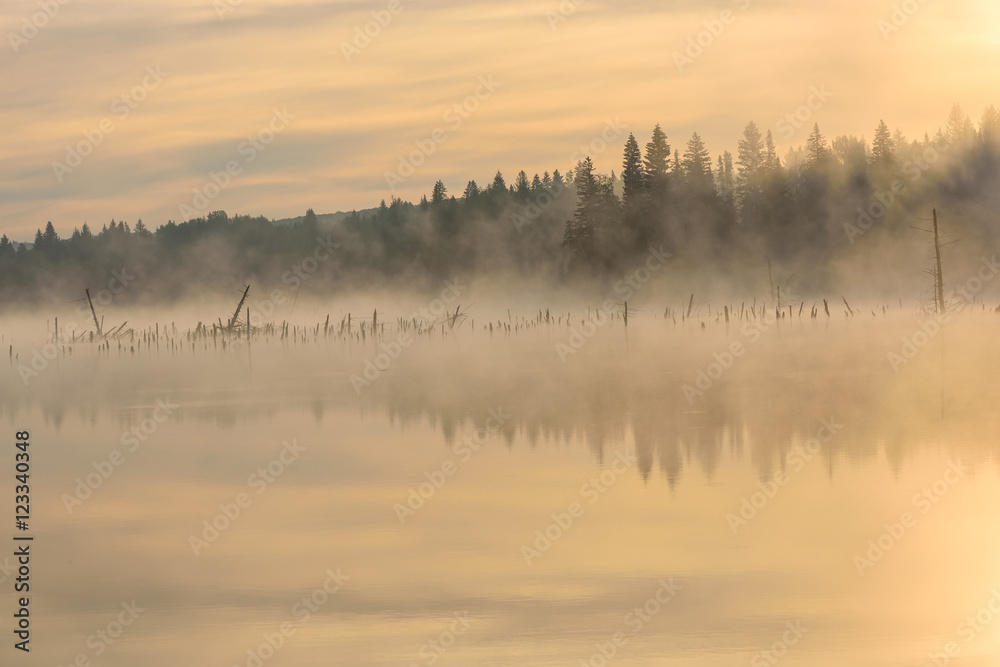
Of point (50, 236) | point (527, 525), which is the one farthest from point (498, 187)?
point (527, 525)

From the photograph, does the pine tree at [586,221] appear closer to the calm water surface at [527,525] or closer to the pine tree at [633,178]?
the pine tree at [633,178]

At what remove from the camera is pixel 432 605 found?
11.6m

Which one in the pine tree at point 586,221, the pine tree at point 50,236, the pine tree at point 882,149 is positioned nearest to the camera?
the pine tree at point 586,221

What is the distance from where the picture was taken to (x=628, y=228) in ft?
345

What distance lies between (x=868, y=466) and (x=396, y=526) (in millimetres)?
6458

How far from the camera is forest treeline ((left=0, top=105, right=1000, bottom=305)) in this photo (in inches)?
4171

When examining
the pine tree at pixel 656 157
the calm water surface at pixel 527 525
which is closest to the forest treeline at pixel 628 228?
the pine tree at pixel 656 157

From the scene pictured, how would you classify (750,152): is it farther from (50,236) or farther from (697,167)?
(50,236)

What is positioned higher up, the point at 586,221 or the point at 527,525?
the point at 586,221

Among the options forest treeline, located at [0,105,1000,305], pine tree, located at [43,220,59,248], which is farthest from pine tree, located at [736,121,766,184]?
pine tree, located at [43,220,59,248]

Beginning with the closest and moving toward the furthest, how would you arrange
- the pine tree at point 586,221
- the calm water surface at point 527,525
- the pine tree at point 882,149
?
the calm water surface at point 527,525 < the pine tree at point 586,221 < the pine tree at point 882,149

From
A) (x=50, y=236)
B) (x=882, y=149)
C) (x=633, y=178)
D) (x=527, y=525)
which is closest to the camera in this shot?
(x=527, y=525)

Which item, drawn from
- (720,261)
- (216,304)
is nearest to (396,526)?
(720,261)

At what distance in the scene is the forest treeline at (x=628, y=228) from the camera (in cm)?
10594
